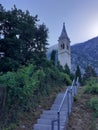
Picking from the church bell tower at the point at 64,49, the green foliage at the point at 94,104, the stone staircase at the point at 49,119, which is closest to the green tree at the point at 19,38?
the green foliage at the point at 94,104

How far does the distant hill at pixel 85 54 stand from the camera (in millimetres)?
67850

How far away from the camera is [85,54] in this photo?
3086 inches

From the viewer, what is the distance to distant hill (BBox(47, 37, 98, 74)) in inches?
2671

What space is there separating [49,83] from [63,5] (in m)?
5.57

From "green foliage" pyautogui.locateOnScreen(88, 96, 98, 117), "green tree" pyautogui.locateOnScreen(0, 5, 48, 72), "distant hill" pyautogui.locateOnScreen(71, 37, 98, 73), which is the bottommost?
"green foliage" pyautogui.locateOnScreen(88, 96, 98, 117)

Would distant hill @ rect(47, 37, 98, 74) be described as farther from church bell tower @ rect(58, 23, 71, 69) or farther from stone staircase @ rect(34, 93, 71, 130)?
stone staircase @ rect(34, 93, 71, 130)

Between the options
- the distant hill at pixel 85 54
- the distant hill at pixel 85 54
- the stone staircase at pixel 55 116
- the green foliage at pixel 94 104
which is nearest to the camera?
the stone staircase at pixel 55 116

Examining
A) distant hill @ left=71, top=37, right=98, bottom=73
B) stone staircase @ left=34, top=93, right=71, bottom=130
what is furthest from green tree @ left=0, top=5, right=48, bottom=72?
distant hill @ left=71, top=37, right=98, bottom=73

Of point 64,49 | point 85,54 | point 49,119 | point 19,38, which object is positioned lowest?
point 49,119

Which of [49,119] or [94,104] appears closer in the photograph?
[49,119]

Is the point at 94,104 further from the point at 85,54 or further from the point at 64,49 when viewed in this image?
the point at 85,54

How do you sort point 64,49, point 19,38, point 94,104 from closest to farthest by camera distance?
point 94,104
point 19,38
point 64,49

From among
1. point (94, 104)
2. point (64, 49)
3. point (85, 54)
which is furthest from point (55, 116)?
point (85, 54)

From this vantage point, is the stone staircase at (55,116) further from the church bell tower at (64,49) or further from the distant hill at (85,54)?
the church bell tower at (64,49)
